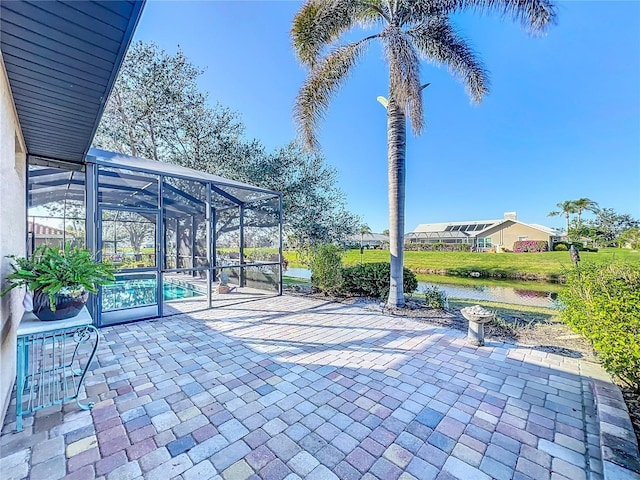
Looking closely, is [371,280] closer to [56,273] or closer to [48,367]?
[48,367]

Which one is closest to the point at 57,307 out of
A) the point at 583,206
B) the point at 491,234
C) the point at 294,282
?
the point at 294,282

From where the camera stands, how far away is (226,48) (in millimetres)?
8453

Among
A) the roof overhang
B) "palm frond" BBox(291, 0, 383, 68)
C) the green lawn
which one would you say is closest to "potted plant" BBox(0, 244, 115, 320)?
the roof overhang

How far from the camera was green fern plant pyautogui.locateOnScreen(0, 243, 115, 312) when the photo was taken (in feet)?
7.43

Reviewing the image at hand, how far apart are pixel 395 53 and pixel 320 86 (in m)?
1.71

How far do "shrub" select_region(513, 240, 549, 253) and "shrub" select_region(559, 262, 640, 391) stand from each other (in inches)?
1274

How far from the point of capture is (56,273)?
2346mm

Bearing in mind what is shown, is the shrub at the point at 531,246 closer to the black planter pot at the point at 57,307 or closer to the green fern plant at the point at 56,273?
the green fern plant at the point at 56,273

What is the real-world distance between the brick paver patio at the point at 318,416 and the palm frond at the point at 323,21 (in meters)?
6.21

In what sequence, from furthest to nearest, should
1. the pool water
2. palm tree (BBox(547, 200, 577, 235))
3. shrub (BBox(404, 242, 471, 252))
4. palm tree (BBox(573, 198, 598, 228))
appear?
1. palm tree (BBox(547, 200, 577, 235))
2. palm tree (BBox(573, 198, 598, 228))
3. shrub (BBox(404, 242, 471, 252))
4. the pool water

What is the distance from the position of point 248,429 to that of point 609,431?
282 cm

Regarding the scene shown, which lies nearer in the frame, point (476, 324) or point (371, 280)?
point (476, 324)

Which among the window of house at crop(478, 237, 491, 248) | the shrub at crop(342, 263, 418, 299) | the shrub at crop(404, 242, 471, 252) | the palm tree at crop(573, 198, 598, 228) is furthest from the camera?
the window of house at crop(478, 237, 491, 248)

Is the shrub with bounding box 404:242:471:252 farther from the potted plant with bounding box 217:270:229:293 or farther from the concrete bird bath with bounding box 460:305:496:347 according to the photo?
the concrete bird bath with bounding box 460:305:496:347
